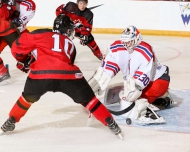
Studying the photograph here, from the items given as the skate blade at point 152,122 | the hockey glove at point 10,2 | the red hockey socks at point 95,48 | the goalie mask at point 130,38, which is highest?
the goalie mask at point 130,38

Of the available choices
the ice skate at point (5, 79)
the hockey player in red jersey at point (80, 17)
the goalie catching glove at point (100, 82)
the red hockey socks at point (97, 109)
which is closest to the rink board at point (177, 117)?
the goalie catching glove at point (100, 82)

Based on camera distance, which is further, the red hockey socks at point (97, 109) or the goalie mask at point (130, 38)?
the goalie mask at point (130, 38)

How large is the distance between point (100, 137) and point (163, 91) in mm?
706

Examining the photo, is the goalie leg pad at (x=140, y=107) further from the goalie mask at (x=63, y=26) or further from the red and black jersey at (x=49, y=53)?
the goalie mask at (x=63, y=26)

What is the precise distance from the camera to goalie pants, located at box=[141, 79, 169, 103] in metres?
2.86

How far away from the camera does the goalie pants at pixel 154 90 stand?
2858mm

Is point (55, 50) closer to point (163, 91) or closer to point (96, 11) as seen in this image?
point (163, 91)

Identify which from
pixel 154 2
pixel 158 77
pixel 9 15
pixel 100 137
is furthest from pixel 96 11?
pixel 100 137

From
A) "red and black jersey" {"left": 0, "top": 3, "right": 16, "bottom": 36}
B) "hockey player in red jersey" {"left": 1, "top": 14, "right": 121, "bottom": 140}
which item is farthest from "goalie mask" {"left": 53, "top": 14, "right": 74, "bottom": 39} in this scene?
"red and black jersey" {"left": 0, "top": 3, "right": 16, "bottom": 36}

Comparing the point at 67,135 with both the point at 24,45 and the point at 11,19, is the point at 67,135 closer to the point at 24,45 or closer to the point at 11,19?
the point at 24,45

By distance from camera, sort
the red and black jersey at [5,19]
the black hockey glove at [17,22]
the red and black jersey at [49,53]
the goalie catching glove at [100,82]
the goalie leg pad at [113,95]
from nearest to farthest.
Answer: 1. the red and black jersey at [49,53]
2. the goalie catching glove at [100,82]
3. the goalie leg pad at [113,95]
4. the red and black jersey at [5,19]
5. the black hockey glove at [17,22]

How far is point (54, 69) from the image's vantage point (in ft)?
7.32

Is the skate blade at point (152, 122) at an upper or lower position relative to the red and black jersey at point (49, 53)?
lower

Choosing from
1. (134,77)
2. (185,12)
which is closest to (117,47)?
(134,77)
